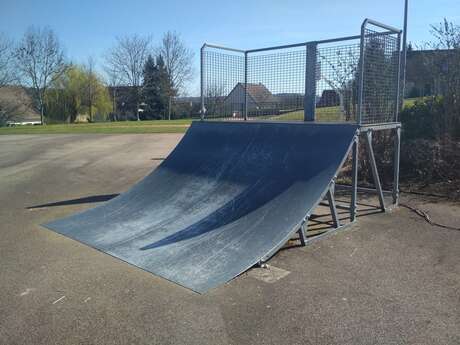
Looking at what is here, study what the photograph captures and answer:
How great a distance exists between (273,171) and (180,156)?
2042 millimetres

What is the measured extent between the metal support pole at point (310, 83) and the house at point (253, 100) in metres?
1.03

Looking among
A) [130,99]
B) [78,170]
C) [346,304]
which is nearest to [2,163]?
[78,170]

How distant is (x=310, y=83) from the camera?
19.6ft

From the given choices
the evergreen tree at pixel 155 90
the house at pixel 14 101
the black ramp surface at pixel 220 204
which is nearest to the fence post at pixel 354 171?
the black ramp surface at pixel 220 204

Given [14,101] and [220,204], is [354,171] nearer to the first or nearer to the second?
[220,204]

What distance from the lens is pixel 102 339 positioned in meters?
2.73

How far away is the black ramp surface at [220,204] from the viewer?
3.99m

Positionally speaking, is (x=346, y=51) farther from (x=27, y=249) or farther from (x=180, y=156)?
(x=27, y=249)

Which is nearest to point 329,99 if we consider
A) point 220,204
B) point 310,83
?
point 310,83

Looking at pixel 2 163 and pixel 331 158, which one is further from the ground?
pixel 331 158

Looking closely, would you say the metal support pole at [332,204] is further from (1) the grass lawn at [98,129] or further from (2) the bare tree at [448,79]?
(1) the grass lawn at [98,129]

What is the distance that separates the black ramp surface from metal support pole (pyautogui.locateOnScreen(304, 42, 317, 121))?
76 cm

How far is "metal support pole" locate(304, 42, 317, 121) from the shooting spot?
5.85m

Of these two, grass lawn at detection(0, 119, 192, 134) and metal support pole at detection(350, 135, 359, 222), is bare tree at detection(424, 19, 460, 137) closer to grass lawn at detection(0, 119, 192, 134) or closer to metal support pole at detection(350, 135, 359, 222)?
metal support pole at detection(350, 135, 359, 222)
